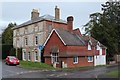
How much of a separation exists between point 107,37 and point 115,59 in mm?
6914

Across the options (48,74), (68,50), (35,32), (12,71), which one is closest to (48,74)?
(48,74)

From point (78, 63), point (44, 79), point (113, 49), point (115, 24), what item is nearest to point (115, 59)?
point (113, 49)

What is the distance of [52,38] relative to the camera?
4253cm

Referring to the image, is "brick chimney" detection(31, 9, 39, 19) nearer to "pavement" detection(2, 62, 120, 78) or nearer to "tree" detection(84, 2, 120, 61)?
"tree" detection(84, 2, 120, 61)

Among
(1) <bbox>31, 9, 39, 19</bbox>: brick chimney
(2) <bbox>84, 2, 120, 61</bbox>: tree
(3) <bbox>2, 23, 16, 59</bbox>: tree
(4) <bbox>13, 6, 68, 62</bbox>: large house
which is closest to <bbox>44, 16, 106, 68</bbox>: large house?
(4) <bbox>13, 6, 68, 62</bbox>: large house

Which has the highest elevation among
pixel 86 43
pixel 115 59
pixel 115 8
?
pixel 115 8

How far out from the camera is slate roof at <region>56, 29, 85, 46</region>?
40.7 metres

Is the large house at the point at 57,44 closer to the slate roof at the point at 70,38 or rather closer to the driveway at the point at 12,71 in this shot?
the slate roof at the point at 70,38

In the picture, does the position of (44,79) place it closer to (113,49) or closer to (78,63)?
(78,63)

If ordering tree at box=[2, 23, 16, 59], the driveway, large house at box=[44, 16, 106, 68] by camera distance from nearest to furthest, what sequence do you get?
1. the driveway
2. large house at box=[44, 16, 106, 68]
3. tree at box=[2, 23, 16, 59]

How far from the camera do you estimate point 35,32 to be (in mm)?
49969

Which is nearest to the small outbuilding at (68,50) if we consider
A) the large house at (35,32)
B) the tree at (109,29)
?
the large house at (35,32)

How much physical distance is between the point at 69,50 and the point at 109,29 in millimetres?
18064

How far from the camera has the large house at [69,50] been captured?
39.5 meters
